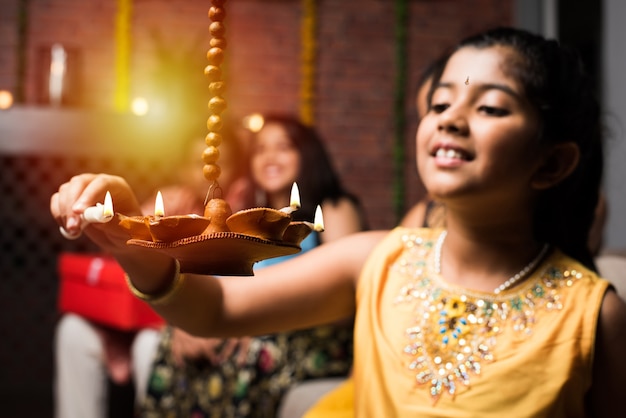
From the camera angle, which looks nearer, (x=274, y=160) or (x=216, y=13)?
(x=216, y=13)

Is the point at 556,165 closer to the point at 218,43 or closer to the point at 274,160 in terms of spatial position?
the point at 218,43

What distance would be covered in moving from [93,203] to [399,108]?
4.42 meters

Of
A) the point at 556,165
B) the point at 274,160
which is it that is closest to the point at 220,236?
the point at 556,165

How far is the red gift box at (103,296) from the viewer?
9.27 ft

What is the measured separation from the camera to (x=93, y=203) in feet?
2.97

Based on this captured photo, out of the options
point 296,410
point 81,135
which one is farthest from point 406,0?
point 296,410

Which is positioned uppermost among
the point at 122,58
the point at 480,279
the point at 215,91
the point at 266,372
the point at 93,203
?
the point at 122,58

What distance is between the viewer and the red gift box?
283cm

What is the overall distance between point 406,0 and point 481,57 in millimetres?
4257

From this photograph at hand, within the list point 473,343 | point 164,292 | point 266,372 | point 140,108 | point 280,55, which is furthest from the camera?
point 280,55

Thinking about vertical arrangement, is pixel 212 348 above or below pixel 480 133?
below

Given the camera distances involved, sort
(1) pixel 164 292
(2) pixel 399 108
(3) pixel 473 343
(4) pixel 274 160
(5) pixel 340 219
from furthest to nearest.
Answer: (2) pixel 399 108
(4) pixel 274 160
(5) pixel 340 219
(3) pixel 473 343
(1) pixel 164 292

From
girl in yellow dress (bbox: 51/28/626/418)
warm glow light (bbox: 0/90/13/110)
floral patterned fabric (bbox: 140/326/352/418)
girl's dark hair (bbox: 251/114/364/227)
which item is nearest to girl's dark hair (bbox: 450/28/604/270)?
girl in yellow dress (bbox: 51/28/626/418)

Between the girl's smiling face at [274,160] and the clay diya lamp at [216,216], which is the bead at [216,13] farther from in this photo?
the girl's smiling face at [274,160]
